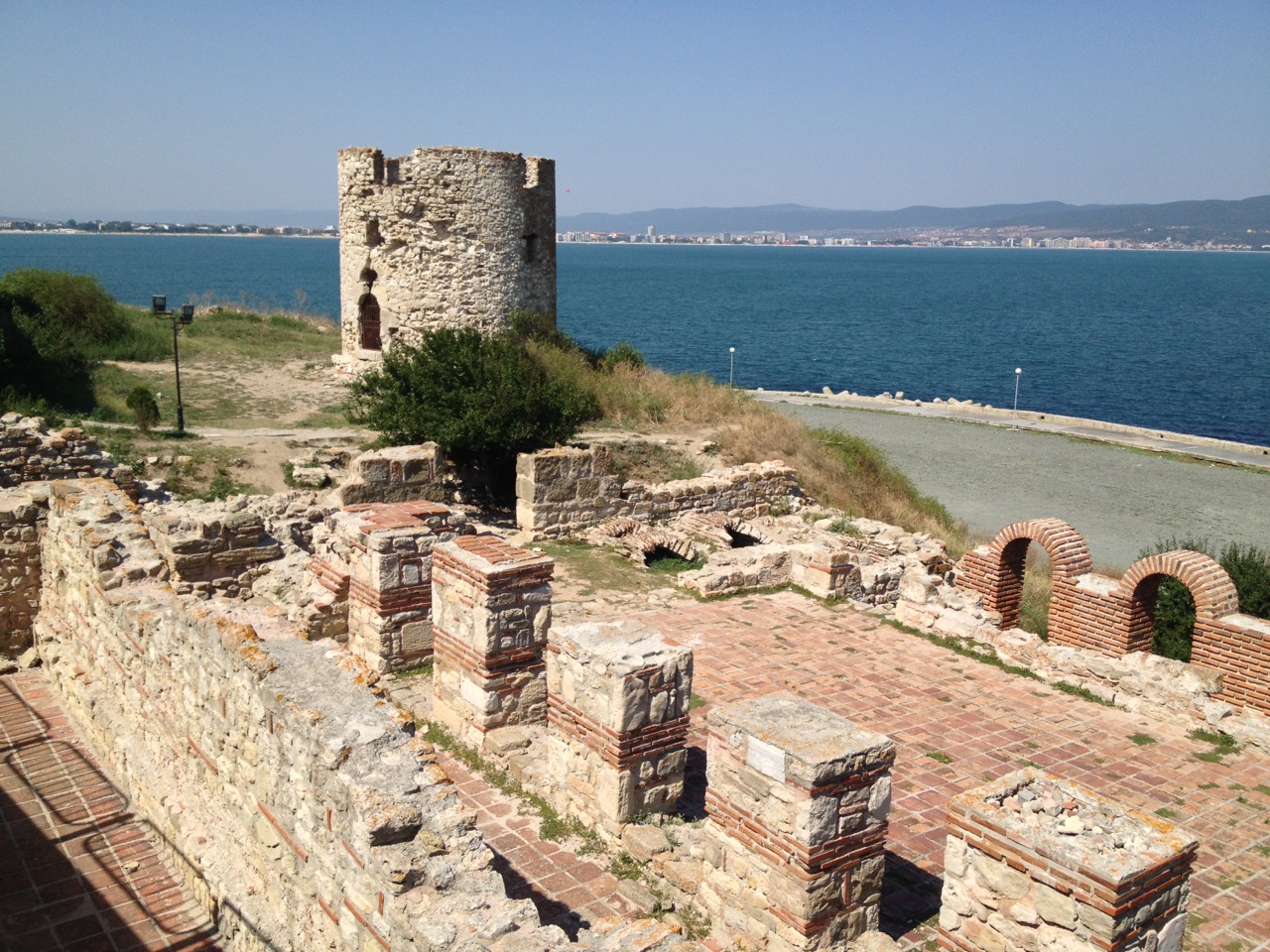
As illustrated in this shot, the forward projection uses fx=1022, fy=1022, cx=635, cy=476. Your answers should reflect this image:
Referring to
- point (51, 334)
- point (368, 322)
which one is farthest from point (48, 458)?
point (368, 322)

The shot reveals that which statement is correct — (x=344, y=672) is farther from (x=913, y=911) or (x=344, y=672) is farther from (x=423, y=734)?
(x=913, y=911)

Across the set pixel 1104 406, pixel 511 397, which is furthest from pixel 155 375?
pixel 1104 406

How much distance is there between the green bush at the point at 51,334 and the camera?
20250mm

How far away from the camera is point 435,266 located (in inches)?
891

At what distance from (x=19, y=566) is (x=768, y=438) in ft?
46.9

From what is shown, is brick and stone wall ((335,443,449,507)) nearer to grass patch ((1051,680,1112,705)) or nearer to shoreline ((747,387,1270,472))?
grass patch ((1051,680,1112,705))

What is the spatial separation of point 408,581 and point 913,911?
447cm

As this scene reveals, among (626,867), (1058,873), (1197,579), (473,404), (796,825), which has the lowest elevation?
(626,867)

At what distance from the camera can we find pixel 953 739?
8.30 m

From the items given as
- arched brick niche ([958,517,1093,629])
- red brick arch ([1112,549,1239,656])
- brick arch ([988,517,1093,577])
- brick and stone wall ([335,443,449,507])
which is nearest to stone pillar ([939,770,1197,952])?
red brick arch ([1112,549,1239,656])

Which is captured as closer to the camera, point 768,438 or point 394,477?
point 394,477

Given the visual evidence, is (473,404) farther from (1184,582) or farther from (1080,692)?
(1184,582)

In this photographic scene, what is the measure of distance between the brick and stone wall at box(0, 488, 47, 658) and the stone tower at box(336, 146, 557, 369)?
42.2ft

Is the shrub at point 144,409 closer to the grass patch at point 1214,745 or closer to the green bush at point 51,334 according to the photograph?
the green bush at point 51,334
